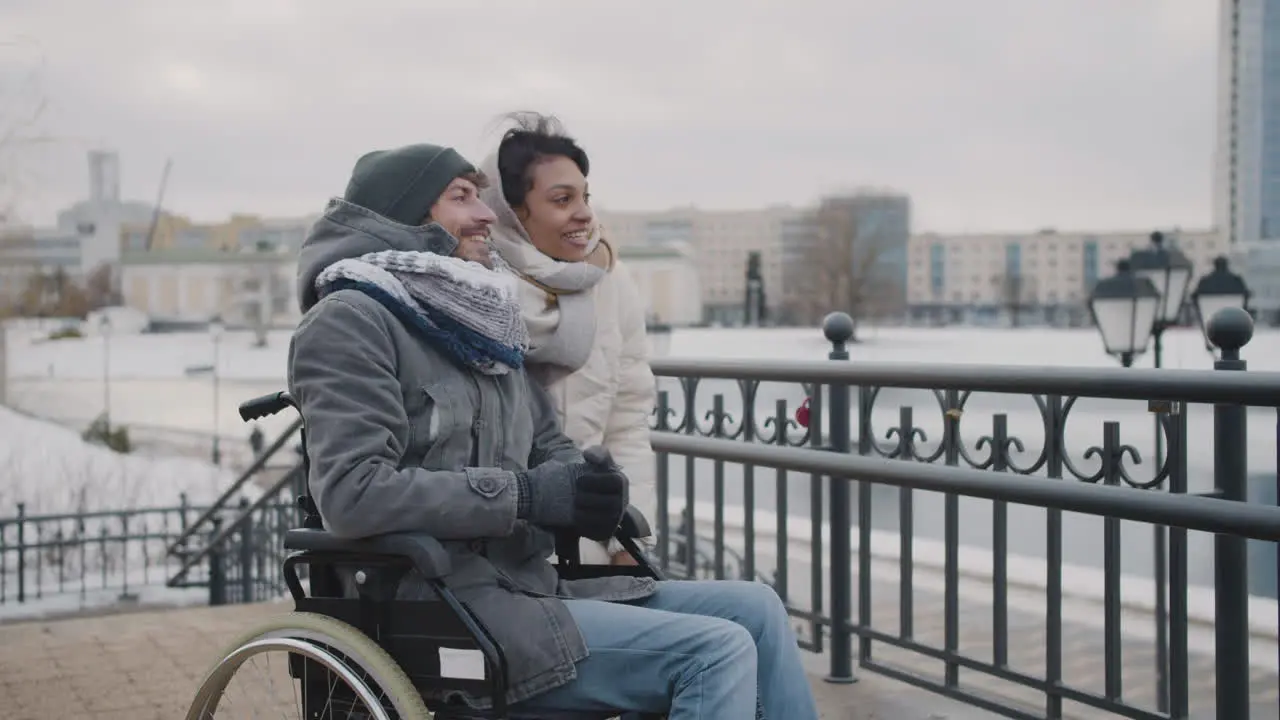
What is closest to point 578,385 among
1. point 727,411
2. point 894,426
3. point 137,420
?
point 894,426

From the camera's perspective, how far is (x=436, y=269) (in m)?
2.06

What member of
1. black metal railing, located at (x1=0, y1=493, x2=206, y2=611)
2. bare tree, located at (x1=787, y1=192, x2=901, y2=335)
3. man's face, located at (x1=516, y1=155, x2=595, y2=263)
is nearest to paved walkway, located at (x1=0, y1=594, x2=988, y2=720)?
man's face, located at (x1=516, y1=155, x2=595, y2=263)

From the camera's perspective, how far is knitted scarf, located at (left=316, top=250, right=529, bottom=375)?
6.62 feet

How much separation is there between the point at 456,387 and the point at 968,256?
464ft

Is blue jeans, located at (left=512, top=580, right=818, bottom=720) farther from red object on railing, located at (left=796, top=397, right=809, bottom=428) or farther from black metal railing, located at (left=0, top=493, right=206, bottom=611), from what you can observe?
→ black metal railing, located at (left=0, top=493, right=206, bottom=611)

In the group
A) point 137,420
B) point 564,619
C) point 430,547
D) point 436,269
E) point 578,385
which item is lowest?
point 137,420

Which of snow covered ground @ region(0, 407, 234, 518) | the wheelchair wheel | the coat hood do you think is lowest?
snow covered ground @ region(0, 407, 234, 518)

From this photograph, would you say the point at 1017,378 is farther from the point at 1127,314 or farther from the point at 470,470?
the point at 1127,314

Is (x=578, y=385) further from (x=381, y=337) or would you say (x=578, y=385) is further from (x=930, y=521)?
(x=930, y=521)

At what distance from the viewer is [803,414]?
3953 mm

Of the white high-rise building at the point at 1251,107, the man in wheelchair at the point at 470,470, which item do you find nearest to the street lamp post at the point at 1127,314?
the man in wheelchair at the point at 470,470

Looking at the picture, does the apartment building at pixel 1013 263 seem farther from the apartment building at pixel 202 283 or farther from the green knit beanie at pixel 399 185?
the green knit beanie at pixel 399 185

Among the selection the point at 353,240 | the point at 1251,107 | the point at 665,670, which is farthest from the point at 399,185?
the point at 1251,107

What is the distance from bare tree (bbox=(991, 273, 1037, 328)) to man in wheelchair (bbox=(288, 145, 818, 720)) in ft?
378
